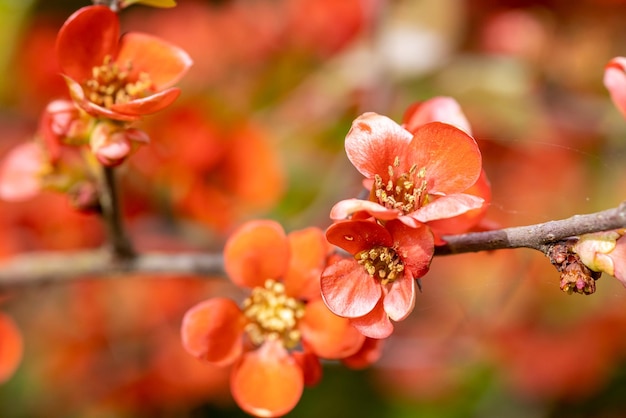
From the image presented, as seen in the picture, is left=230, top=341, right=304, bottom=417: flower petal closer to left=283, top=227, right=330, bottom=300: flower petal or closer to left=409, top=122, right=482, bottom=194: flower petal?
left=283, top=227, right=330, bottom=300: flower petal

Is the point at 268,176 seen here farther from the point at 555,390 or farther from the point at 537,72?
the point at 555,390

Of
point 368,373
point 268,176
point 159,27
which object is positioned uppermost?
point 159,27

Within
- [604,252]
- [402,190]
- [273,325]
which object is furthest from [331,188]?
[604,252]

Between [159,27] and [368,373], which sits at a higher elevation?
[159,27]

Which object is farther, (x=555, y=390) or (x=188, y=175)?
(x=555, y=390)

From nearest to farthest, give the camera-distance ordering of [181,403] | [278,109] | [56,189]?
[56,189] < [181,403] < [278,109]

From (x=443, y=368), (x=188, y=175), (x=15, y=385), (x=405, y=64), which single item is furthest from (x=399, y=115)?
(x=15, y=385)

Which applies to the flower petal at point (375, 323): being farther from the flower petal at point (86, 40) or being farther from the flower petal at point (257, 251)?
the flower petal at point (86, 40)

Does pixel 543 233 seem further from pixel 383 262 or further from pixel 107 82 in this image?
pixel 107 82
